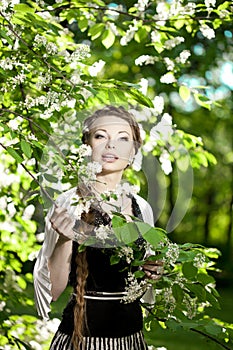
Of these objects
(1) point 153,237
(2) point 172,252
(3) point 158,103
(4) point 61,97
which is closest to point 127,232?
(1) point 153,237

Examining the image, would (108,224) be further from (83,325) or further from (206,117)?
(206,117)

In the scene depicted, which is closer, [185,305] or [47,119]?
[185,305]

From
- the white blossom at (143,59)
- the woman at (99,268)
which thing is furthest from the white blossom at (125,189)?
the white blossom at (143,59)

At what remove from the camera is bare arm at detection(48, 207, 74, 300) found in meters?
1.98

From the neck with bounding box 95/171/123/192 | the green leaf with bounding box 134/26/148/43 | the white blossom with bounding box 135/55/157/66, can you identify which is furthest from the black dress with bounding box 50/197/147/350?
the green leaf with bounding box 134/26/148/43

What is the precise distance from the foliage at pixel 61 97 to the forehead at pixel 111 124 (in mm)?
143

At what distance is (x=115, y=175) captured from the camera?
7.06 feet

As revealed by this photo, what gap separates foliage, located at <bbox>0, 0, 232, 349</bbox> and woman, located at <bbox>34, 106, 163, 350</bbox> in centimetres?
12

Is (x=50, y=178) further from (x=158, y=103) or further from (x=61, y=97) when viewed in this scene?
(x=158, y=103)

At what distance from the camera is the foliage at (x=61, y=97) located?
2291 mm

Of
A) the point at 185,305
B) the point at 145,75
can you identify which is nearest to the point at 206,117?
the point at 145,75

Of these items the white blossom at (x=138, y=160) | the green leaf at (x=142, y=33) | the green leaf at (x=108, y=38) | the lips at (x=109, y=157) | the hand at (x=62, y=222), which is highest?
the green leaf at (x=142, y=33)

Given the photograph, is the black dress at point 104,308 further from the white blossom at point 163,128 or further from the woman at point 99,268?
the white blossom at point 163,128

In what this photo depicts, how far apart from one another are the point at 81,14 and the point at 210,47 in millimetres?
3007
